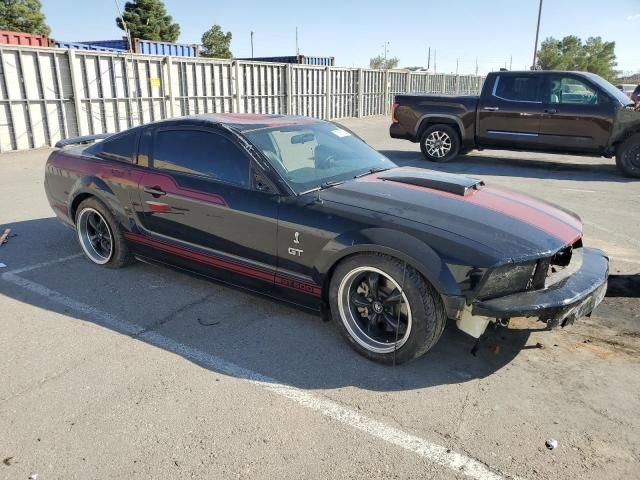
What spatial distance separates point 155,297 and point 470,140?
8.64 meters

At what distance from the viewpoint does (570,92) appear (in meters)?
9.88

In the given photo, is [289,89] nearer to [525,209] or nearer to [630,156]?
[630,156]

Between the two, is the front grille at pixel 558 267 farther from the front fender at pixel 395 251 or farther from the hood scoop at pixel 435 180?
the hood scoop at pixel 435 180

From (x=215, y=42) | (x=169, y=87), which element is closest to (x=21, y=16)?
(x=215, y=42)

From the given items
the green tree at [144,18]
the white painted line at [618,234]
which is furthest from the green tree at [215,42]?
the white painted line at [618,234]

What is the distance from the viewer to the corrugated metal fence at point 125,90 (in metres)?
11.9

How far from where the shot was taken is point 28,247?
5.43 meters

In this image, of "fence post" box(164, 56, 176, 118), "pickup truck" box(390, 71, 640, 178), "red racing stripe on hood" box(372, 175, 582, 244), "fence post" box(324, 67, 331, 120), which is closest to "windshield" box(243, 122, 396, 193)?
"red racing stripe on hood" box(372, 175, 582, 244)

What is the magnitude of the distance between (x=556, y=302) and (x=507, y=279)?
29cm

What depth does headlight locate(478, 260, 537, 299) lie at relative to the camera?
112 inches

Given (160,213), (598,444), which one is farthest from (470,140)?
(598,444)

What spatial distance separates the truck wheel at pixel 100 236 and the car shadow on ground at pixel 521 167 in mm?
6672

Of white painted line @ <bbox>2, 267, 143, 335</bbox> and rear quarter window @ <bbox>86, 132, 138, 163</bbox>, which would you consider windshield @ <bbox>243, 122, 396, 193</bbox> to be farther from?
white painted line @ <bbox>2, 267, 143, 335</bbox>

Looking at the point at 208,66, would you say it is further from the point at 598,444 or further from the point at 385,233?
the point at 598,444
